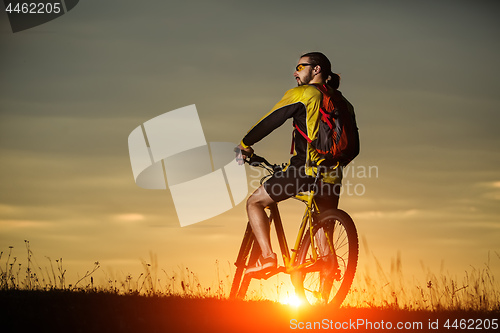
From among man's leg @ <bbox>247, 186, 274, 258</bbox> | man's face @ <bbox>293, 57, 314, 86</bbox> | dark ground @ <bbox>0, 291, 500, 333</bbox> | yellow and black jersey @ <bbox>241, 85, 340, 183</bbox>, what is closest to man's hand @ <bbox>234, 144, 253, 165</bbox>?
yellow and black jersey @ <bbox>241, 85, 340, 183</bbox>

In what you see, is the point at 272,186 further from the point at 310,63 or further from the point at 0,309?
the point at 0,309

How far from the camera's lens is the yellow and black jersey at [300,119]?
301 inches

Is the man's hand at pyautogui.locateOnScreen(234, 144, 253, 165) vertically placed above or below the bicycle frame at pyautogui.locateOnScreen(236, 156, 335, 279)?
above

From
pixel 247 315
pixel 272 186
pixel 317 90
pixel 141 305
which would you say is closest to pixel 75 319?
pixel 141 305

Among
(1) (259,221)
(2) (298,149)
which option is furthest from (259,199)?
(2) (298,149)

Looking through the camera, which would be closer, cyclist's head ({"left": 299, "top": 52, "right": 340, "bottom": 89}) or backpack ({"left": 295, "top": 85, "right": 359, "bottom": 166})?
backpack ({"left": 295, "top": 85, "right": 359, "bottom": 166})

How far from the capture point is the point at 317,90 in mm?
7711

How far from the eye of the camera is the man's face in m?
7.95

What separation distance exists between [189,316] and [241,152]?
1994 millimetres

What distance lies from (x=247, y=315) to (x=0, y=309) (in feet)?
8.58

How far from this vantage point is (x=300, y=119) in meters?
7.71

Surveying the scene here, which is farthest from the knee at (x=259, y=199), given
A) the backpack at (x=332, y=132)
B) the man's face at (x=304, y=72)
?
the man's face at (x=304, y=72)

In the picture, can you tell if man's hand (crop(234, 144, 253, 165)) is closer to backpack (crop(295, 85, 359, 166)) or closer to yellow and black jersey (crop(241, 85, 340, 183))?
yellow and black jersey (crop(241, 85, 340, 183))

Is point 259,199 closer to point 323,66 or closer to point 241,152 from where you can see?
point 241,152
